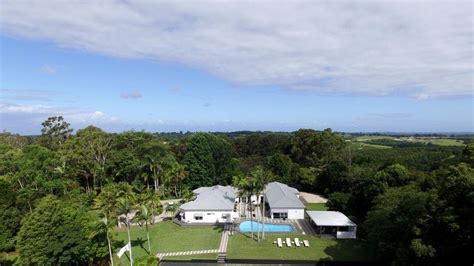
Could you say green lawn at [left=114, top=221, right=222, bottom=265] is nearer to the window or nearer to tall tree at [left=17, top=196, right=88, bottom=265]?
the window

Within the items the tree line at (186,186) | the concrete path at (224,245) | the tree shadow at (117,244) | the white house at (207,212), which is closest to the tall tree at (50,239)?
the tree line at (186,186)

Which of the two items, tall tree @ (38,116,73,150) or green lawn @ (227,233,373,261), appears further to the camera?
tall tree @ (38,116,73,150)

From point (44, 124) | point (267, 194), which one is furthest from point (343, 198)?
point (44, 124)

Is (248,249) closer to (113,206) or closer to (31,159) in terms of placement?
(113,206)

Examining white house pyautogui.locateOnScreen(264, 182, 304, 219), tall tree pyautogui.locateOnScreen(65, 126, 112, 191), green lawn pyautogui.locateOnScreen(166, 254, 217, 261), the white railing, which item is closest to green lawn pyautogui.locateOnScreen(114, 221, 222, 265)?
green lawn pyautogui.locateOnScreen(166, 254, 217, 261)

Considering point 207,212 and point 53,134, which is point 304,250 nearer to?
point 207,212

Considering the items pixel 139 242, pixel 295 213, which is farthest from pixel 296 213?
pixel 139 242

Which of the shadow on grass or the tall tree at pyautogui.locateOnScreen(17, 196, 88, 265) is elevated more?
the tall tree at pyautogui.locateOnScreen(17, 196, 88, 265)
